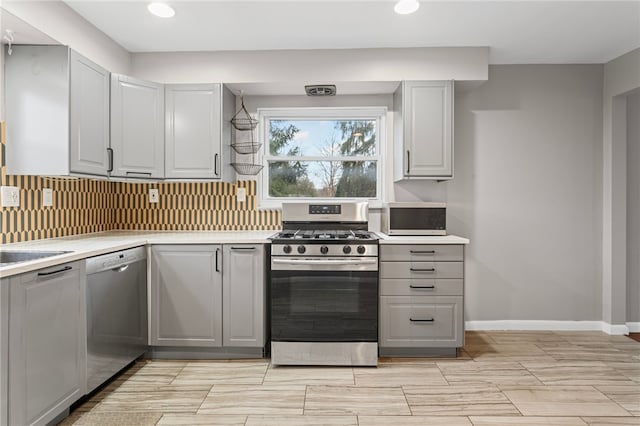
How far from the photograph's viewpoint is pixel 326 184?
3615mm

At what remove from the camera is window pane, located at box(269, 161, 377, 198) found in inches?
142

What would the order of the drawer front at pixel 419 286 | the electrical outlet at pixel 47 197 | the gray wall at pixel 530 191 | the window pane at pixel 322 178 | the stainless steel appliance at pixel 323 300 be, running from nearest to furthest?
the electrical outlet at pixel 47 197, the stainless steel appliance at pixel 323 300, the drawer front at pixel 419 286, the gray wall at pixel 530 191, the window pane at pixel 322 178

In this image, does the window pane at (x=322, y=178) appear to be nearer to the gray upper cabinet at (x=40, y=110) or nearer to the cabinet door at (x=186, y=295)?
the cabinet door at (x=186, y=295)

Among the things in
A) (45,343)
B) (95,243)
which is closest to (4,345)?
(45,343)

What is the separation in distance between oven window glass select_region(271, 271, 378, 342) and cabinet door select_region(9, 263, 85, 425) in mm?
1207

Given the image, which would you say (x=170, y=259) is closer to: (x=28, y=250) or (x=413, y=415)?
(x=28, y=250)

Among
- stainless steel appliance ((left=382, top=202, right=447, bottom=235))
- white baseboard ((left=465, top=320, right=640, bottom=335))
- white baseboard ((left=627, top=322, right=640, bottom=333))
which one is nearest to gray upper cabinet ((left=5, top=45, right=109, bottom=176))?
stainless steel appliance ((left=382, top=202, right=447, bottom=235))

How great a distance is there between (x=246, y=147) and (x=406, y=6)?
1.76 m

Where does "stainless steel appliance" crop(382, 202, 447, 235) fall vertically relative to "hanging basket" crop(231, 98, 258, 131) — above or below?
below

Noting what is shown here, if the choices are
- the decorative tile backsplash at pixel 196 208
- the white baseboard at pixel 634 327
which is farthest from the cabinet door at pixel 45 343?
the white baseboard at pixel 634 327

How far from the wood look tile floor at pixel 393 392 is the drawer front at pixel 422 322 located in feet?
0.47

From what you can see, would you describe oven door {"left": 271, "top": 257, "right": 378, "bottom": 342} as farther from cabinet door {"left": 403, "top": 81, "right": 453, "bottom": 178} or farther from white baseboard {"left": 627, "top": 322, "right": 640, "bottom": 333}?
white baseboard {"left": 627, "top": 322, "right": 640, "bottom": 333}

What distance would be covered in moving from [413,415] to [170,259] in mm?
1923

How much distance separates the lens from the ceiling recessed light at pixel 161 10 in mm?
2434
